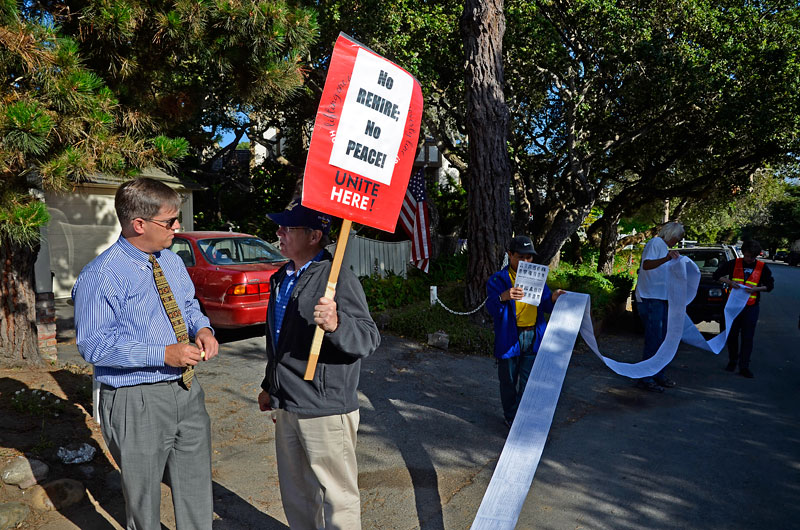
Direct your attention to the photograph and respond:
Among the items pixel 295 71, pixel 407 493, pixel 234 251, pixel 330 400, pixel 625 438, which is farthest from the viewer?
pixel 234 251

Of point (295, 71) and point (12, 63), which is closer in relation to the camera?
point (12, 63)

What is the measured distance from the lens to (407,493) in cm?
419

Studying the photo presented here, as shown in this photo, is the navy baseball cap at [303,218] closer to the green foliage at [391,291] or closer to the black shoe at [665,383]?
the black shoe at [665,383]

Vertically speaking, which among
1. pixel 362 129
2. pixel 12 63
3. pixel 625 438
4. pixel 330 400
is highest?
pixel 12 63

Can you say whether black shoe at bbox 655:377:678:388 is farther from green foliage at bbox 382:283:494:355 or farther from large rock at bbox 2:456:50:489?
large rock at bbox 2:456:50:489

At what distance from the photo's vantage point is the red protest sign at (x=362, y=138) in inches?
108

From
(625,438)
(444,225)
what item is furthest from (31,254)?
(444,225)

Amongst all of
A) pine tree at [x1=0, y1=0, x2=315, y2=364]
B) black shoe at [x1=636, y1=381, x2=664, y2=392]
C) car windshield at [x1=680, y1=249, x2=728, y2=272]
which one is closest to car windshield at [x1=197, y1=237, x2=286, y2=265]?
pine tree at [x1=0, y1=0, x2=315, y2=364]

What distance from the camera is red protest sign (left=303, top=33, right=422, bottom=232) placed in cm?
275

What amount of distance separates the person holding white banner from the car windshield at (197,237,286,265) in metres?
5.36

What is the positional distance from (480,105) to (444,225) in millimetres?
9205

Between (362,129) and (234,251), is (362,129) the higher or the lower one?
the higher one

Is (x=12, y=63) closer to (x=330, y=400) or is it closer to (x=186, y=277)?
(x=186, y=277)

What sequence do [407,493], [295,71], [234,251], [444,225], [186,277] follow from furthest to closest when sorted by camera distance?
[444,225]
[234,251]
[295,71]
[407,493]
[186,277]
